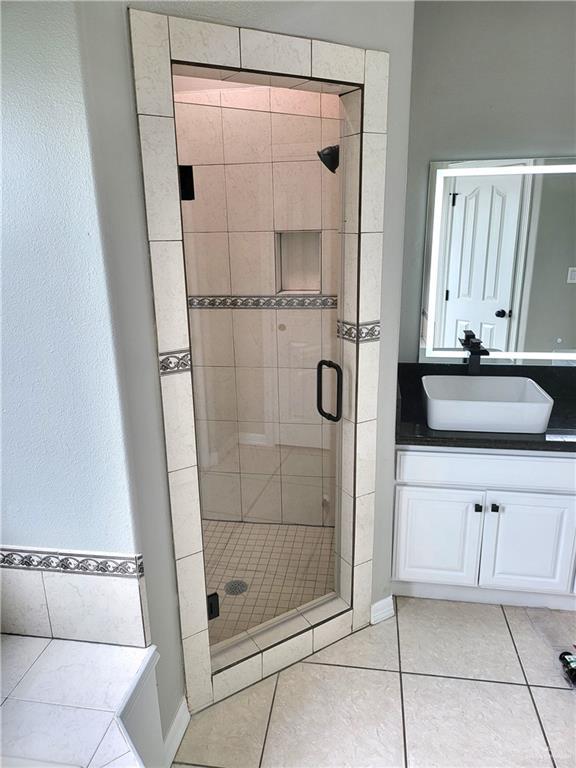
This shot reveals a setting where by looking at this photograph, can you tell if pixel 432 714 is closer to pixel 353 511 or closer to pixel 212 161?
pixel 353 511

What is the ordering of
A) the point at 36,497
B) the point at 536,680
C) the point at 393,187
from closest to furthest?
the point at 36,497, the point at 393,187, the point at 536,680

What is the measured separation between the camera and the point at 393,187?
193cm

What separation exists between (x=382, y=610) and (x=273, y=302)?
59.1 inches

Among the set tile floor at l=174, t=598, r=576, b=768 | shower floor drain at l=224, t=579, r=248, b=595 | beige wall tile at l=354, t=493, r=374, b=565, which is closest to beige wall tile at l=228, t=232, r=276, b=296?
beige wall tile at l=354, t=493, r=374, b=565

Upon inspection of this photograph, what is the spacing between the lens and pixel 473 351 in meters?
2.61

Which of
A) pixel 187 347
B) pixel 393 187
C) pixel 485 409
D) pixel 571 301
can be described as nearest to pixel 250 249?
pixel 393 187

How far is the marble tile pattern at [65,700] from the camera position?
1.26 meters

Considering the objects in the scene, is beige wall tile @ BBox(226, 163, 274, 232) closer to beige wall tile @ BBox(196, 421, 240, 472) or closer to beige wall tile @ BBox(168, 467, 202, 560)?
beige wall tile @ BBox(196, 421, 240, 472)

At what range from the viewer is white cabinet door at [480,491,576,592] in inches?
88.7

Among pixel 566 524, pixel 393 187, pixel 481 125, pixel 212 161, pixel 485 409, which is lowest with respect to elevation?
pixel 566 524

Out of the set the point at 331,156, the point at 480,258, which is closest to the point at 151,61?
the point at 331,156

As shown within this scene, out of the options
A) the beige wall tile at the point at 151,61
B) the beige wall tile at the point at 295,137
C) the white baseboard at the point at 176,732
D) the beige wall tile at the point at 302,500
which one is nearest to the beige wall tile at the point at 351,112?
the beige wall tile at the point at 295,137

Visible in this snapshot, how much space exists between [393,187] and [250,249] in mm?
895

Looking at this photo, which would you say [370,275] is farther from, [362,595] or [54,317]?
[362,595]
